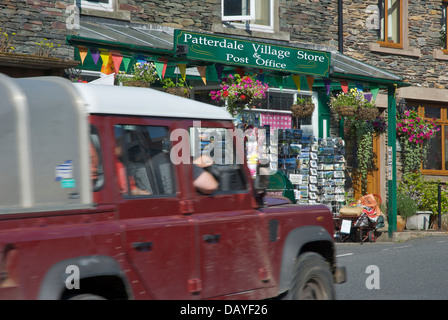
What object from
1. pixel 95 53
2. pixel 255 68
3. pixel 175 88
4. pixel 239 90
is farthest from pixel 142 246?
pixel 239 90

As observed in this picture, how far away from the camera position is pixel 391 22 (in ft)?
64.2

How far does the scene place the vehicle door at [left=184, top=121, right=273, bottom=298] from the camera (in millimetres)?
5203

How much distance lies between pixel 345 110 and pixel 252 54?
13.2 feet

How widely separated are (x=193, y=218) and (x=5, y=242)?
1.57 m

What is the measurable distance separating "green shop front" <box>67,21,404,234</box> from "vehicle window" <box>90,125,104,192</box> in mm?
7327

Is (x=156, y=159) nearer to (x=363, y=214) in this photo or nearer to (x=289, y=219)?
(x=289, y=219)

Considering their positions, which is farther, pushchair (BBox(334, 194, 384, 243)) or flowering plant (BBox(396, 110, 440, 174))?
flowering plant (BBox(396, 110, 440, 174))

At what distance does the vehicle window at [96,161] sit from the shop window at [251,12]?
11749mm

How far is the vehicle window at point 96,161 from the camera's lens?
4.73m

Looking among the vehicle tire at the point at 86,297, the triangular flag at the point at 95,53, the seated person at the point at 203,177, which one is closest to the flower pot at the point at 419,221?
the triangular flag at the point at 95,53

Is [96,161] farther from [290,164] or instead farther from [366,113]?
[366,113]

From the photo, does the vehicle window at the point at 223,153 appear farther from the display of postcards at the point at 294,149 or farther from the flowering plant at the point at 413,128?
the flowering plant at the point at 413,128

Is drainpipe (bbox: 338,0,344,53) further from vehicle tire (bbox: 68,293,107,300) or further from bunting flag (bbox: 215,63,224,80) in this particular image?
vehicle tire (bbox: 68,293,107,300)

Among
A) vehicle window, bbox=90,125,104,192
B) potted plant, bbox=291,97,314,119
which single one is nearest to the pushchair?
potted plant, bbox=291,97,314,119
